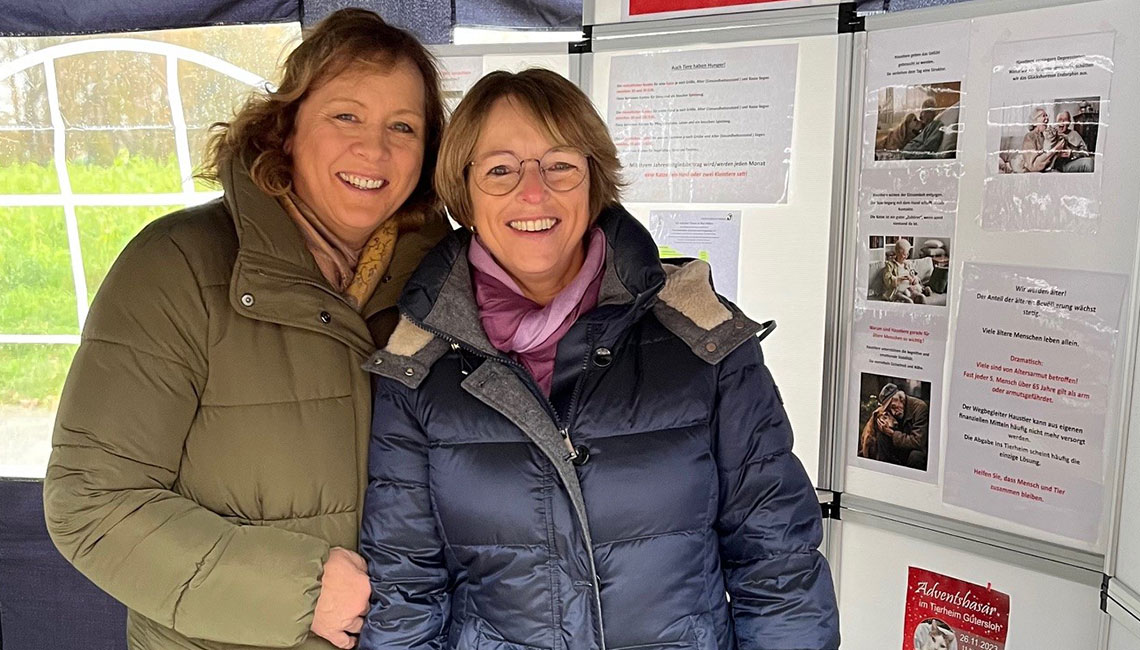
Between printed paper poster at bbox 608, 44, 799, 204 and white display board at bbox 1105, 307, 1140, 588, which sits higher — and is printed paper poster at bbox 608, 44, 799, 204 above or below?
above

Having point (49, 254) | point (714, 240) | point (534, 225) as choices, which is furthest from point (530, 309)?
point (49, 254)

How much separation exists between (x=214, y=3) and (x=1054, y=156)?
2.61 metres

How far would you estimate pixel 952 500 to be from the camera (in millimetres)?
2146

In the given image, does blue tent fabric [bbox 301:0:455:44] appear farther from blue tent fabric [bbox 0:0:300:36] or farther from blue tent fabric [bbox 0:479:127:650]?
blue tent fabric [bbox 0:479:127:650]

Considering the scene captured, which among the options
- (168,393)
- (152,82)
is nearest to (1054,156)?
(168,393)

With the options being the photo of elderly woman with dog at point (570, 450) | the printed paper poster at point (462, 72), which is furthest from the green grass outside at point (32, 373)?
the photo of elderly woman with dog at point (570, 450)

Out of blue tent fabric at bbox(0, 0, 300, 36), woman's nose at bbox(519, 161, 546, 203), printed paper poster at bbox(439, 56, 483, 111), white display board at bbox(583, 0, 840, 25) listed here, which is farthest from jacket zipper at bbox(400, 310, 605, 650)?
blue tent fabric at bbox(0, 0, 300, 36)

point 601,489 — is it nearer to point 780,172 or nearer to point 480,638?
point 480,638

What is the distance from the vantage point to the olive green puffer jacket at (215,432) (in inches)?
57.7

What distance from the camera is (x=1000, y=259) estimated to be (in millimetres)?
2020

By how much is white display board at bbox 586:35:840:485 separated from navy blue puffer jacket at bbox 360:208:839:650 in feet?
2.81

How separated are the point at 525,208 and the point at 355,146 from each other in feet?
1.15

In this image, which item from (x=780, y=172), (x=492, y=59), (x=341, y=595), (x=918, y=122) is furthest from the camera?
(x=492, y=59)

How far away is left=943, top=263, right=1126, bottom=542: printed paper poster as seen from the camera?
1884mm
